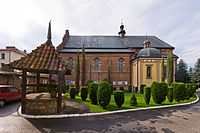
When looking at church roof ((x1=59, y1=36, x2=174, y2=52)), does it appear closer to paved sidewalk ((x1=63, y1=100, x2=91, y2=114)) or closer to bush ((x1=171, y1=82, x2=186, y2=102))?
bush ((x1=171, y1=82, x2=186, y2=102))

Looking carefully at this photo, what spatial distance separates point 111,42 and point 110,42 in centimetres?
31

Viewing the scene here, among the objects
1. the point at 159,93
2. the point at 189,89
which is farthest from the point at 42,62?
the point at 189,89

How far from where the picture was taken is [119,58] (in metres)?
23.1

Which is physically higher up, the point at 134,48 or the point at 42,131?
the point at 134,48

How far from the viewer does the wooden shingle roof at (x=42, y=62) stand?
17.2 feet

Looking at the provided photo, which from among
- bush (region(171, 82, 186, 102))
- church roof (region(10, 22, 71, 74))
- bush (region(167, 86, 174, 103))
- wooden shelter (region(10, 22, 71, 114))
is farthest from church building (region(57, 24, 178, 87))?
wooden shelter (region(10, 22, 71, 114))

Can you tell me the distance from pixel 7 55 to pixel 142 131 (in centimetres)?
3508

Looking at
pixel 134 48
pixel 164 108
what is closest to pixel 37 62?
pixel 164 108

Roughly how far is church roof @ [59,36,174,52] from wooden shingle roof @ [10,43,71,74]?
59.1ft

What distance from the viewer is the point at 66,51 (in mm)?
22641

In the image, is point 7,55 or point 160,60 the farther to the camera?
point 7,55

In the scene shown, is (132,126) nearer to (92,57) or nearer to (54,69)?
(54,69)

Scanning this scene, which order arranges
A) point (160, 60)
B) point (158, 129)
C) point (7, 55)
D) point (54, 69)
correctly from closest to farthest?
point (158, 129) → point (54, 69) → point (160, 60) → point (7, 55)

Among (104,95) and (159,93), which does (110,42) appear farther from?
(104,95)
